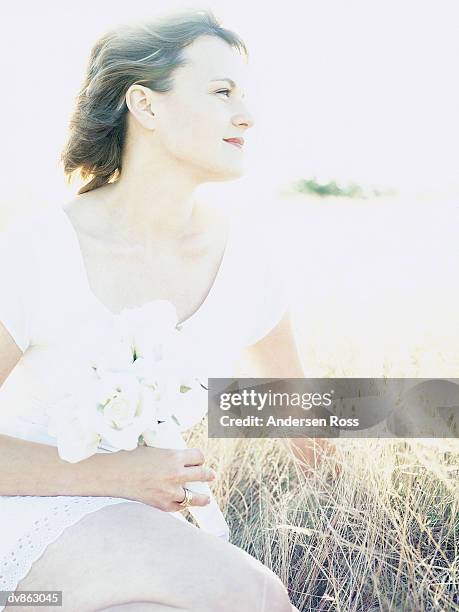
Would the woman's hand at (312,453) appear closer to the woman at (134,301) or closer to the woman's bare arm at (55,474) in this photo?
the woman at (134,301)

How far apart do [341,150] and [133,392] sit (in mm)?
7980

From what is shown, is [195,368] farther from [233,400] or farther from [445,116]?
[445,116]

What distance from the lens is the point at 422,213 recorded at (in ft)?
19.9

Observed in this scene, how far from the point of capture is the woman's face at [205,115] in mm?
1985

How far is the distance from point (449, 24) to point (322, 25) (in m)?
1.23

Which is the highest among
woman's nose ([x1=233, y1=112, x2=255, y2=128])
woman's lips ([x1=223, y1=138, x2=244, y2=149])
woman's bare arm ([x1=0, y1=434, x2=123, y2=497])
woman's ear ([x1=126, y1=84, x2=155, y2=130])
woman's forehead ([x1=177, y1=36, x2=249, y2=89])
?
woman's forehead ([x1=177, y1=36, x2=249, y2=89])

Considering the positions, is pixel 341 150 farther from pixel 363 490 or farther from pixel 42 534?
pixel 42 534

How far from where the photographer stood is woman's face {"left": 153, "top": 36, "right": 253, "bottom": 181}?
1.99 meters

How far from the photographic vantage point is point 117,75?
6.75 feet

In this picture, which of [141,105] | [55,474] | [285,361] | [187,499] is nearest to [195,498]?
[187,499]

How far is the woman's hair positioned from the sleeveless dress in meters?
0.25

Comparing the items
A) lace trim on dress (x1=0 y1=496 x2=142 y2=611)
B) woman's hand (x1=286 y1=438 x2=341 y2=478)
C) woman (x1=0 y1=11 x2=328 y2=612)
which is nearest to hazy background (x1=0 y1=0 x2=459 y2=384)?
woman (x1=0 y1=11 x2=328 y2=612)

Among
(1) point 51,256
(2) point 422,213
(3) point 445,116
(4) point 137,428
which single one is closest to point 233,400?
(1) point 51,256

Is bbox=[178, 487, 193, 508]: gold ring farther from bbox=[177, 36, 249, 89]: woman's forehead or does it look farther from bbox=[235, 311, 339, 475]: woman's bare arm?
bbox=[177, 36, 249, 89]: woman's forehead
